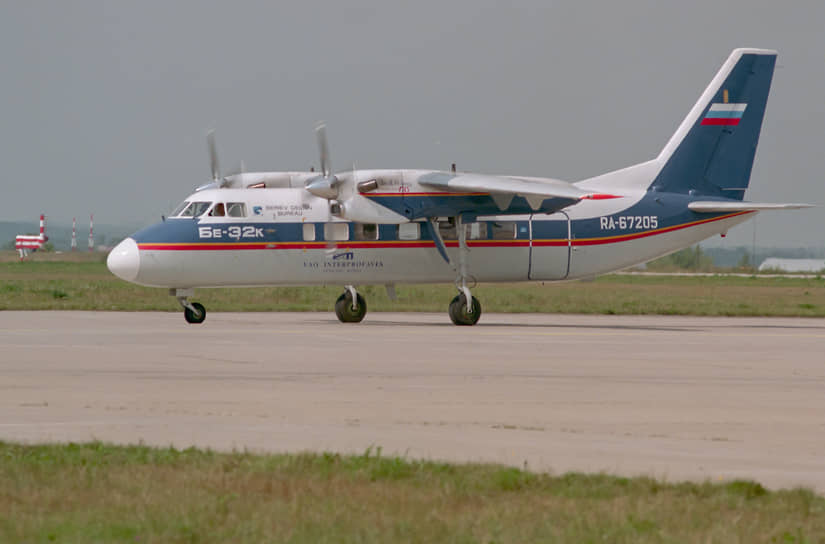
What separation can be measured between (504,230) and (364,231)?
3.88m

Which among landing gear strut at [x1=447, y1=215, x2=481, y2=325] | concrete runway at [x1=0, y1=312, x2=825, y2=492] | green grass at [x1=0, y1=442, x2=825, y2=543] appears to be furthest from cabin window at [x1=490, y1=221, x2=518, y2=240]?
green grass at [x1=0, y1=442, x2=825, y2=543]

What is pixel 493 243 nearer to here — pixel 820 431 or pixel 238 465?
pixel 820 431

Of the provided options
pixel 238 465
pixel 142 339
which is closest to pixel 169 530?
pixel 238 465

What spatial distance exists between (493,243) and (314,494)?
2218cm

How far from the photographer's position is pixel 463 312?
29.3 m

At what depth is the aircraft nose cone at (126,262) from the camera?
27938mm

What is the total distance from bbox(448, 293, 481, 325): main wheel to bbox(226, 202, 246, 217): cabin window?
5.98 m

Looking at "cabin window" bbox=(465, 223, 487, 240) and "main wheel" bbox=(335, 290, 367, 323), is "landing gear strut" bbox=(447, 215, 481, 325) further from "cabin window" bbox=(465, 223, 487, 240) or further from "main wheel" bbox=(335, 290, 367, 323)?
"main wheel" bbox=(335, 290, 367, 323)

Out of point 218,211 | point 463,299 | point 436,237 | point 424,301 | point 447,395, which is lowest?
point 424,301

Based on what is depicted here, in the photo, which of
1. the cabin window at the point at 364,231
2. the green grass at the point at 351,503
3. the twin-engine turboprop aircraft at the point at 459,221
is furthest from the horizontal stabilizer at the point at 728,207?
the green grass at the point at 351,503

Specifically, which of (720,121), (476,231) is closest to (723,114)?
(720,121)

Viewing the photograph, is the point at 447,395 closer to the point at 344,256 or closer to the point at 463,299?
the point at 463,299

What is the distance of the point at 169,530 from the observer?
740 centimetres

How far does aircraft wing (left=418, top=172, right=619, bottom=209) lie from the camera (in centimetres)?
2767
